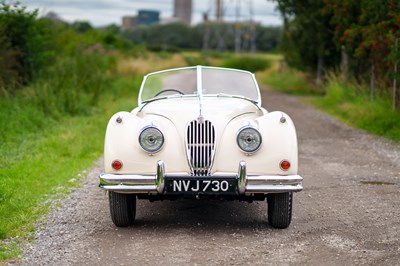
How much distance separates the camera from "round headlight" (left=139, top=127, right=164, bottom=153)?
21.8 feet

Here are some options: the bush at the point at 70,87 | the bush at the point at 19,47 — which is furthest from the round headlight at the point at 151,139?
the bush at the point at 19,47

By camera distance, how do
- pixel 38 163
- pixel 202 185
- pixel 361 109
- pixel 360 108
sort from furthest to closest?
pixel 360 108
pixel 361 109
pixel 38 163
pixel 202 185

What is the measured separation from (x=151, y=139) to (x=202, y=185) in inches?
27.7

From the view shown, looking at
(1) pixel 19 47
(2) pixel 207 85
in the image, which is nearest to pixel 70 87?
(1) pixel 19 47

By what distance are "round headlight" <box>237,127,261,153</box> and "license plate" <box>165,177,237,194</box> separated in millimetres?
406

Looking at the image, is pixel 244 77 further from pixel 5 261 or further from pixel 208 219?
pixel 5 261

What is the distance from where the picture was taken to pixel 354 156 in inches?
463

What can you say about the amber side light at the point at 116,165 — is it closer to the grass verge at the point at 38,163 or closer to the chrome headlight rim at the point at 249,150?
the grass verge at the point at 38,163

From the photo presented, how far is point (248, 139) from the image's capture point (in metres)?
6.65

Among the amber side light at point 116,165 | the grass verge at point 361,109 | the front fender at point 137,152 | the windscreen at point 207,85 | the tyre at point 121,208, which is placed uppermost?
the windscreen at point 207,85

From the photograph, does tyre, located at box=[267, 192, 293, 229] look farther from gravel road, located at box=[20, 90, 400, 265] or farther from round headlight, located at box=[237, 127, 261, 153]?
round headlight, located at box=[237, 127, 261, 153]

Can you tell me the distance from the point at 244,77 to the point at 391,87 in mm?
9509

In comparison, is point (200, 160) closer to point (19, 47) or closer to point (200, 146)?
point (200, 146)

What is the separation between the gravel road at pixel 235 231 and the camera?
5.76 m
